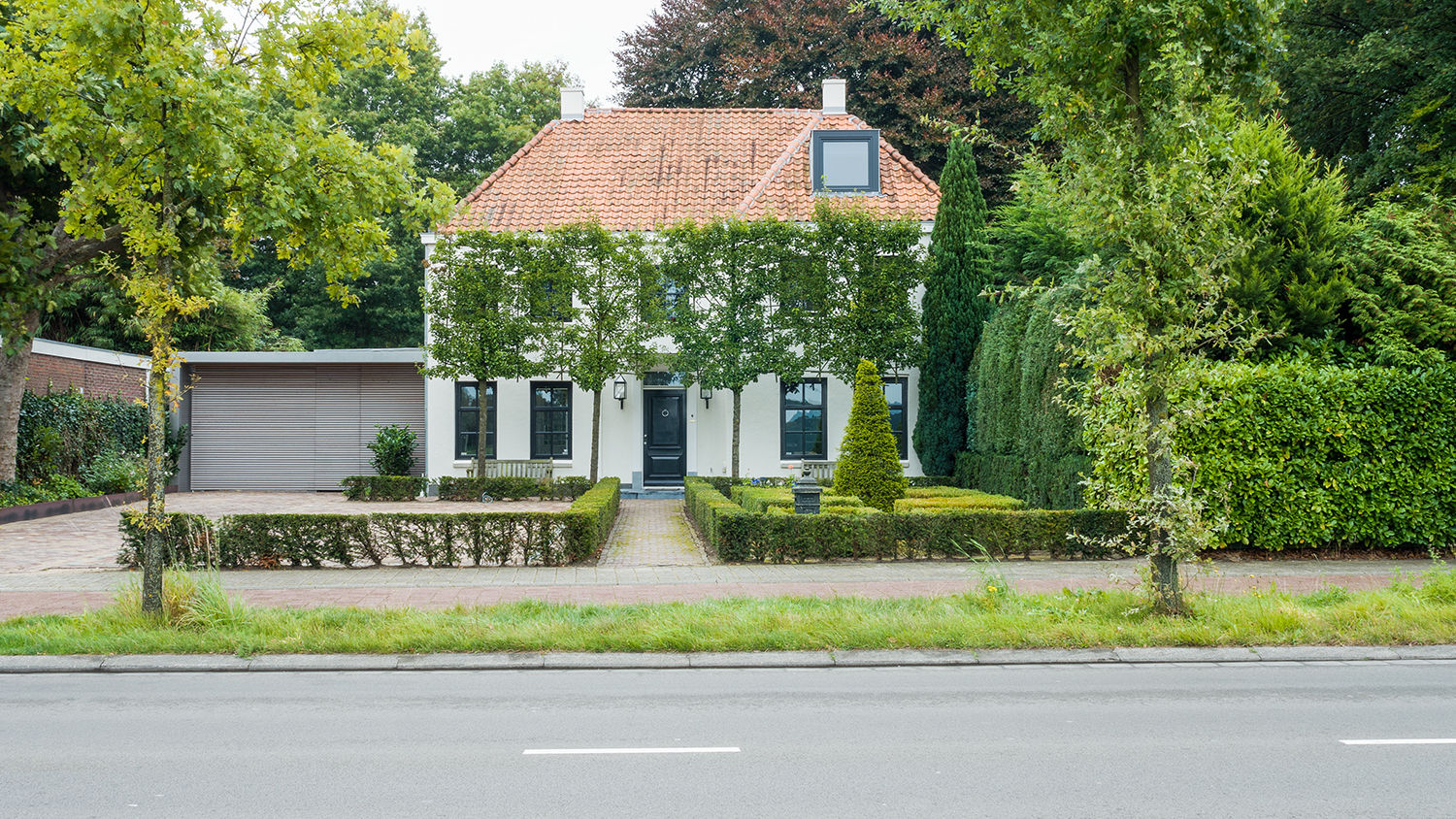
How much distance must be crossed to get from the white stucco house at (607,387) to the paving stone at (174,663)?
15991 millimetres

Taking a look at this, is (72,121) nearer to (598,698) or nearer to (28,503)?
(598,698)

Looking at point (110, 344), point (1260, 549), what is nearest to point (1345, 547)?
point (1260, 549)

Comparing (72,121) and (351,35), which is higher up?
(351,35)

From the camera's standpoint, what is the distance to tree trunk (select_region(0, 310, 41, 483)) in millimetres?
20266

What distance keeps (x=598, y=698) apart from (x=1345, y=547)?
441 inches

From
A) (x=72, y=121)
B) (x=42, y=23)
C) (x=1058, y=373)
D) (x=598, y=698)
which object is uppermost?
(x=42, y=23)

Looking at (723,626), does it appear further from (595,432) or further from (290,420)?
(290,420)

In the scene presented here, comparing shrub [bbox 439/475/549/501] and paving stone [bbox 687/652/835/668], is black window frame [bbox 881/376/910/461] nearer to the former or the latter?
shrub [bbox 439/475/549/501]

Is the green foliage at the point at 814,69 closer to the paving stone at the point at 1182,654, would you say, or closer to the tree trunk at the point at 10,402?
the tree trunk at the point at 10,402

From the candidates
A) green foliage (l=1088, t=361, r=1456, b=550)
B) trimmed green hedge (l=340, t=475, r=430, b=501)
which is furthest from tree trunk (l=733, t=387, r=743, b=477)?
green foliage (l=1088, t=361, r=1456, b=550)

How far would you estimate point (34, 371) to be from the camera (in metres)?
22.6

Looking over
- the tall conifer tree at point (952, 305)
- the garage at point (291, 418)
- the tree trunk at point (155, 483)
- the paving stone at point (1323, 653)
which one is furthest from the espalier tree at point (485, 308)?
the paving stone at point (1323, 653)

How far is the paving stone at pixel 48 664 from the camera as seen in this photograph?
7766 millimetres

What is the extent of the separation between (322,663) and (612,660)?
7.77ft
